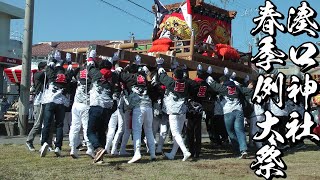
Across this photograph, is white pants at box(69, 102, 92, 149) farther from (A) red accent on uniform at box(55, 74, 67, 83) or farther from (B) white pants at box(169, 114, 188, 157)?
(B) white pants at box(169, 114, 188, 157)

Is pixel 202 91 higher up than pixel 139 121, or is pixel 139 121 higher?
pixel 202 91

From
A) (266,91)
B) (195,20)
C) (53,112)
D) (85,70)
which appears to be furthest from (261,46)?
(195,20)

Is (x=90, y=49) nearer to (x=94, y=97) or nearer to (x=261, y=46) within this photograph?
(x=94, y=97)

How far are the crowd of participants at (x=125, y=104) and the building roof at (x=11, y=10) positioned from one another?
1925cm

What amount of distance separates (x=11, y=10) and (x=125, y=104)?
2170cm

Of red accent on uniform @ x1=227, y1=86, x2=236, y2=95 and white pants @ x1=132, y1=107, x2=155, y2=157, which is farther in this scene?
red accent on uniform @ x1=227, y1=86, x2=236, y2=95

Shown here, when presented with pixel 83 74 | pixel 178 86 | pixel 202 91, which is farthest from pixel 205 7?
pixel 83 74

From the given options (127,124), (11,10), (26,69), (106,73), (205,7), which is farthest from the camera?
(11,10)

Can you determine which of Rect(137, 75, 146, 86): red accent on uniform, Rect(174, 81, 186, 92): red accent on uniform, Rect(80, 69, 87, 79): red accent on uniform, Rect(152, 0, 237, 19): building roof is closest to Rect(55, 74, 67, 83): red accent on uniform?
Rect(80, 69, 87, 79): red accent on uniform

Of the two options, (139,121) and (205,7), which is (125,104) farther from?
(205,7)

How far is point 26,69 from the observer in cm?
1484

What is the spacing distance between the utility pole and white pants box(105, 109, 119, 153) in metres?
6.11

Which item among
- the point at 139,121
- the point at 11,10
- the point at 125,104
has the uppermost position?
the point at 11,10

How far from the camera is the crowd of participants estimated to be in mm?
8367
